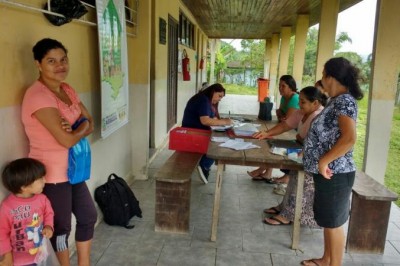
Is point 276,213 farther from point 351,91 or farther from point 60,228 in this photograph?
point 60,228

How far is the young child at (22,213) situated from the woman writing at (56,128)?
0.38 feet

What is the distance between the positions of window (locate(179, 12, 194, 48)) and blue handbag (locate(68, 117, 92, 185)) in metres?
6.10

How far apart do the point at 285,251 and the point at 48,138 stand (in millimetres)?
1955

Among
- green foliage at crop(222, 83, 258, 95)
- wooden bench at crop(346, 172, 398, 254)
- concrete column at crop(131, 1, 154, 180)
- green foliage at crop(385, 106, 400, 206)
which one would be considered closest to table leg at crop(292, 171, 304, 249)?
wooden bench at crop(346, 172, 398, 254)

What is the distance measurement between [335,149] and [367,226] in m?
1.06

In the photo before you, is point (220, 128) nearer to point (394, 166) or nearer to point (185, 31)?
point (394, 166)

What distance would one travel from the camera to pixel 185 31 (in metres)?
8.71

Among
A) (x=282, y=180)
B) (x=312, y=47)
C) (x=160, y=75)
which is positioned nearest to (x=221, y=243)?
(x=282, y=180)

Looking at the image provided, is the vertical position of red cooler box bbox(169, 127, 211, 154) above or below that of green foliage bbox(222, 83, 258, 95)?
above

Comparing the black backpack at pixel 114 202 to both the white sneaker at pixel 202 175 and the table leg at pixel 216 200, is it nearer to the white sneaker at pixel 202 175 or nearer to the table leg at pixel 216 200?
the table leg at pixel 216 200

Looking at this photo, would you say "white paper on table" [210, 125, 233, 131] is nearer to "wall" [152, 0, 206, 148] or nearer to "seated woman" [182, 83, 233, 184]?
"seated woman" [182, 83, 233, 184]

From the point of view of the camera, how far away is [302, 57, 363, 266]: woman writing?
1971 millimetres

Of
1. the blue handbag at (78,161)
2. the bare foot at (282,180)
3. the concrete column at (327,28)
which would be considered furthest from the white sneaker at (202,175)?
the concrete column at (327,28)

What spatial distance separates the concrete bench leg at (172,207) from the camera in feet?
9.23
